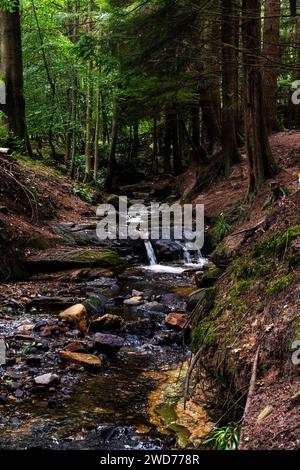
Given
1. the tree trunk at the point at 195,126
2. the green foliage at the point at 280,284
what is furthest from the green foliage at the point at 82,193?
the green foliage at the point at 280,284

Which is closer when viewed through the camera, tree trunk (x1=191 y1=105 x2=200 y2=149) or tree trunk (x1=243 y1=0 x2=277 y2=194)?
tree trunk (x1=243 y1=0 x2=277 y2=194)

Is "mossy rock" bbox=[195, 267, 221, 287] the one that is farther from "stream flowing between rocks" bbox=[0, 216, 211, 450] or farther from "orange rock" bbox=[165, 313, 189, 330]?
"orange rock" bbox=[165, 313, 189, 330]

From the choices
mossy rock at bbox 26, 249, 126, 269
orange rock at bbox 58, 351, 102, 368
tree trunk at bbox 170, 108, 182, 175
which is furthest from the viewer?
tree trunk at bbox 170, 108, 182, 175

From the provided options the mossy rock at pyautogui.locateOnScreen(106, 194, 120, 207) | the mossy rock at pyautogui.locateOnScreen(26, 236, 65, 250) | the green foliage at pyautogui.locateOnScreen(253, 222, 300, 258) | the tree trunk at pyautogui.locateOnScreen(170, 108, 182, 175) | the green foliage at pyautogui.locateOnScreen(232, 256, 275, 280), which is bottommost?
the mossy rock at pyautogui.locateOnScreen(26, 236, 65, 250)

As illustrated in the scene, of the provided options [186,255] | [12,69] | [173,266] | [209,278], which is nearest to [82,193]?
[12,69]

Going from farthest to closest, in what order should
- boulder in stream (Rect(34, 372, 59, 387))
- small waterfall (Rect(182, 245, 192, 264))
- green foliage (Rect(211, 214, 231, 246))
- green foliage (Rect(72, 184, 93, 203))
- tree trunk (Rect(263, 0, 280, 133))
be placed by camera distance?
green foliage (Rect(72, 184, 93, 203)), tree trunk (Rect(263, 0, 280, 133)), small waterfall (Rect(182, 245, 192, 264)), green foliage (Rect(211, 214, 231, 246)), boulder in stream (Rect(34, 372, 59, 387))

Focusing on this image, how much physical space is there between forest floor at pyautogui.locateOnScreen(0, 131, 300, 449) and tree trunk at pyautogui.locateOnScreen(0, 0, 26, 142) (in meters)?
1.31

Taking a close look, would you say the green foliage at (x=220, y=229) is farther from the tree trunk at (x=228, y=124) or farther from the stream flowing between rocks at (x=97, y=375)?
the tree trunk at (x=228, y=124)

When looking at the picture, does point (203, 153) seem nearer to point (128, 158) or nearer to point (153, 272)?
point (153, 272)

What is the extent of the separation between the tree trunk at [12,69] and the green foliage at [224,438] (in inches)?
484

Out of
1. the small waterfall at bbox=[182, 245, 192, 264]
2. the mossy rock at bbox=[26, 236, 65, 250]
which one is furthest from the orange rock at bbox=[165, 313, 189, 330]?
the small waterfall at bbox=[182, 245, 192, 264]

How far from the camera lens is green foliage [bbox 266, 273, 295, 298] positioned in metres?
4.49

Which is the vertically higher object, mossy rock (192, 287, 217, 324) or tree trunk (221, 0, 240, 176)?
tree trunk (221, 0, 240, 176)

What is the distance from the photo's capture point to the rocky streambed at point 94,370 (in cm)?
412
